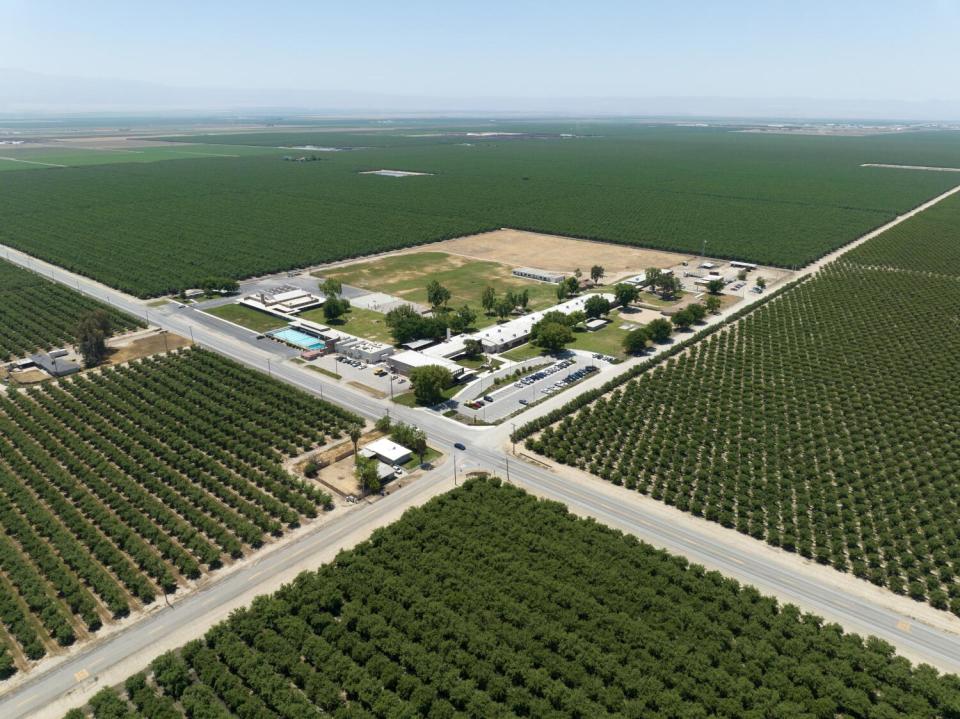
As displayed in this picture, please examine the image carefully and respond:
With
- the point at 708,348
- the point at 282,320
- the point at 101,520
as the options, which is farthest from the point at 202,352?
the point at 708,348

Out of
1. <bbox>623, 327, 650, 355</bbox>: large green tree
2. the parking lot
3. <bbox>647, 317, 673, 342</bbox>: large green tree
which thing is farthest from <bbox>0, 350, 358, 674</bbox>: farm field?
<bbox>647, 317, 673, 342</bbox>: large green tree

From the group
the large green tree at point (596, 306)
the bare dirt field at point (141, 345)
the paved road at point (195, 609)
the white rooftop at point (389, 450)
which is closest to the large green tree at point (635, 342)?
the large green tree at point (596, 306)

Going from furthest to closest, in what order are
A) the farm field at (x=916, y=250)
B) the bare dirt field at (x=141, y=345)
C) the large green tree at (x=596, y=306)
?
the farm field at (x=916, y=250) < the large green tree at (x=596, y=306) < the bare dirt field at (x=141, y=345)

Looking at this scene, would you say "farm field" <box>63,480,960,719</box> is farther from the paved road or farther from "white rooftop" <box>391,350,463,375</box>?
"white rooftop" <box>391,350,463,375</box>

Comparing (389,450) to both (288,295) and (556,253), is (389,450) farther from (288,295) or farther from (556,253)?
(556,253)

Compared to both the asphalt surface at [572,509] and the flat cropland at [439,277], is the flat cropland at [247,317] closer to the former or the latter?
the flat cropland at [439,277]

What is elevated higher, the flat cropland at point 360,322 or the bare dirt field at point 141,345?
the flat cropland at point 360,322
